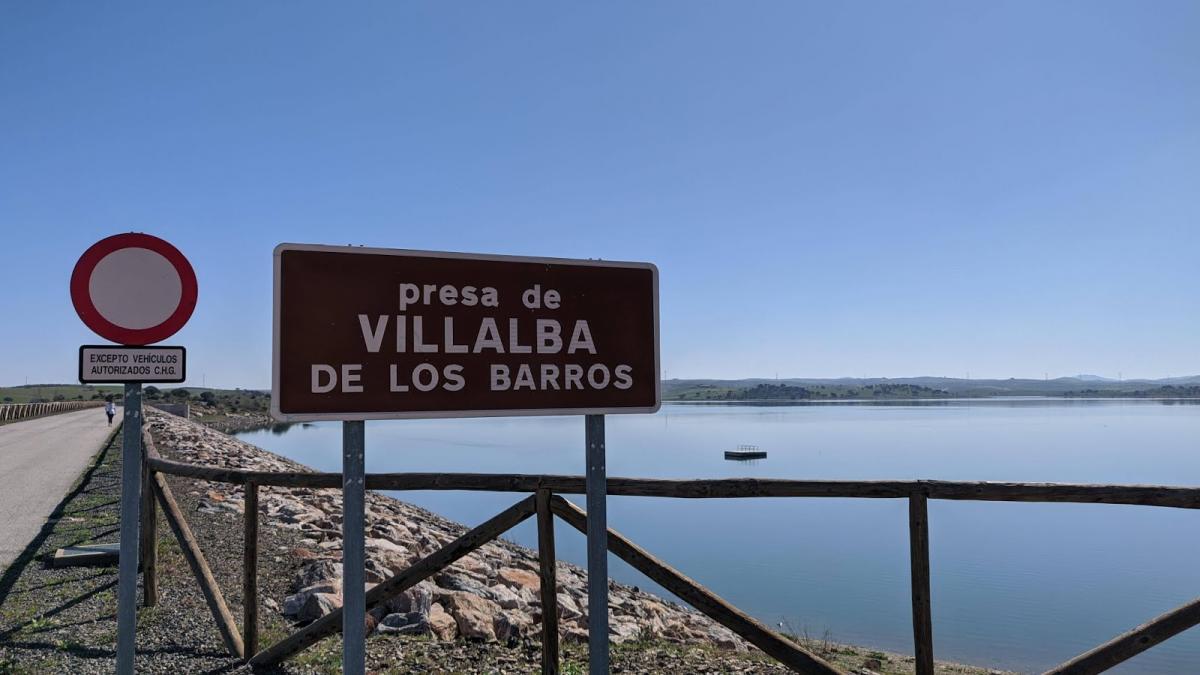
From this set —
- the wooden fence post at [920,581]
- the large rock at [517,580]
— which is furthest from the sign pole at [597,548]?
the large rock at [517,580]

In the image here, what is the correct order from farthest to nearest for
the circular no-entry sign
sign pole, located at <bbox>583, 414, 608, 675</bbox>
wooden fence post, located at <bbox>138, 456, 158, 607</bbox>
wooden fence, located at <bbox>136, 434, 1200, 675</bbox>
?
1. wooden fence post, located at <bbox>138, 456, 158, 607</bbox>
2. wooden fence, located at <bbox>136, 434, 1200, 675</bbox>
3. the circular no-entry sign
4. sign pole, located at <bbox>583, 414, 608, 675</bbox>

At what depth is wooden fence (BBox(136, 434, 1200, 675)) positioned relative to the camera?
3.76 m

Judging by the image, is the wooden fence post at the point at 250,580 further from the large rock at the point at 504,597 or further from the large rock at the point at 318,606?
the large rock at the point at 504,597

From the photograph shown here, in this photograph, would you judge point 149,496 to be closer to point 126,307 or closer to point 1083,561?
point 126,307

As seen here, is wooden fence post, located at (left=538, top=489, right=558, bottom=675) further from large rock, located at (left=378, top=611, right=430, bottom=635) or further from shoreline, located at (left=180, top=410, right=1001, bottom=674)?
large rock, located at (left=378, top=611, right=430, bottom=635)

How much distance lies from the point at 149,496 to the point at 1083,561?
22.1 m

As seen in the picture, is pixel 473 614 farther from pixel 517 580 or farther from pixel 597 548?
pixel 597 548

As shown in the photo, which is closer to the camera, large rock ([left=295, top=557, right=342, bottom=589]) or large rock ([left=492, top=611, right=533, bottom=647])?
large rock ([left=492, top=611, right=533, bottom=647])

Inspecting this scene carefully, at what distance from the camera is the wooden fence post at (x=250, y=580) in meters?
5.23

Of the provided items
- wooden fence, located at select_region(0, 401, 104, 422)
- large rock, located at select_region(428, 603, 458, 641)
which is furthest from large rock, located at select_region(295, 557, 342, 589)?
wooden fence, located at select_region(0, 401, 104, 422)

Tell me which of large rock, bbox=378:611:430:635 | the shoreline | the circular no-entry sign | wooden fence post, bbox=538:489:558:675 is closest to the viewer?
the circular no-entry sign

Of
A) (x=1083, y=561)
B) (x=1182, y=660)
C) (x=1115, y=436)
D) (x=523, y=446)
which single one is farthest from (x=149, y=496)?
(x=1115, y=436)

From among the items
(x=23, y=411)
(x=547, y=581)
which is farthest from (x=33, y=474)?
(x=23, y=411)

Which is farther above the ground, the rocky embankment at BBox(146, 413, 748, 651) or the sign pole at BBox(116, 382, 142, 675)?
the sign pole at BBox(116, 382, 142, 675)
